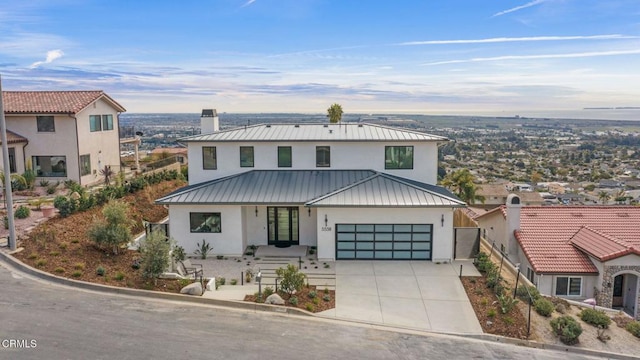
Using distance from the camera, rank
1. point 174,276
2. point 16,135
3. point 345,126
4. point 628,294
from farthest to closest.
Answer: point 16,135 → point 345,126 → point 628,294 → point 174,276

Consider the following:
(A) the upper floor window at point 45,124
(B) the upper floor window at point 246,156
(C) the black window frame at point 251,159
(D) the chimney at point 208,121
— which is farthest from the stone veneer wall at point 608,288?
(A) the upper floor window at point 45,124

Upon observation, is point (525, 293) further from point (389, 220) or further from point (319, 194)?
point (319, 194)

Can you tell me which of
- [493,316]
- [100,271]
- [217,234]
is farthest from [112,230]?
[493,316]

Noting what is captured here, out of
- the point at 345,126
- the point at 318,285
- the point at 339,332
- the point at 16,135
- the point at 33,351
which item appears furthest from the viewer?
the point at 16,135

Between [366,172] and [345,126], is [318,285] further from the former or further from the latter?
[345,126]

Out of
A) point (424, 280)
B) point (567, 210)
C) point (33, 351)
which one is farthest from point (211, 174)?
point (567, 210)

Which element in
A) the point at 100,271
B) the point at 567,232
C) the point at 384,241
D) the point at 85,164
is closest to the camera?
the point at 100,271

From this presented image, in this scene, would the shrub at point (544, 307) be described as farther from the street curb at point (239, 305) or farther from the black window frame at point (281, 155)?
the black window frame at point (281, 155)
